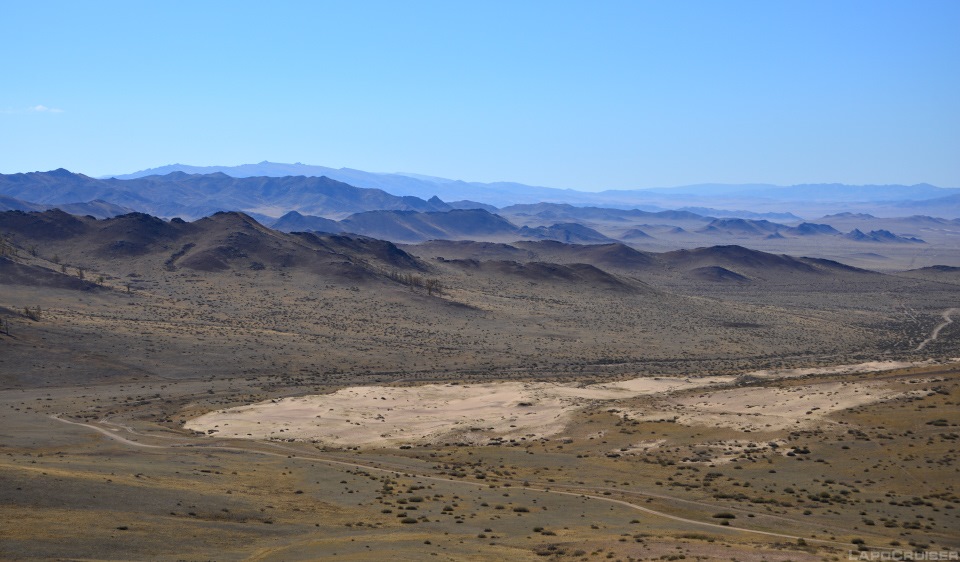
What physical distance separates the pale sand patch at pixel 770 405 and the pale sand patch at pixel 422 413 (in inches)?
177

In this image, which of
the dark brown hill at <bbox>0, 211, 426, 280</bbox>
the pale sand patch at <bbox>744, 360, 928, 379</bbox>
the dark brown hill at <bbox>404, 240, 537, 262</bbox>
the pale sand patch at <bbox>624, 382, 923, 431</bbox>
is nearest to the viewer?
the pale sand patch at <bbox>624, 382, 923, 431</bbox>

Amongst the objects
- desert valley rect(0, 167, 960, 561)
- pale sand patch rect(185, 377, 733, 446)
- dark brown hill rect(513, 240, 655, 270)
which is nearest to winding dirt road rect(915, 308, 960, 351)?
desert valley rect(0, 167, 960, 561)

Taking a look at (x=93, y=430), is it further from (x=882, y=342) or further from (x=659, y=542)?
(x=882, y=342)

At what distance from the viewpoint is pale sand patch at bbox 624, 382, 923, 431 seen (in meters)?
39.8

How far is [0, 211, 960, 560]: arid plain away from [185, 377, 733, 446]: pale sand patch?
25 cm

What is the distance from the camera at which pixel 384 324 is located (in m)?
78.4

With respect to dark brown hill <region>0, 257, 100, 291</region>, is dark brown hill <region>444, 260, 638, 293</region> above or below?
below

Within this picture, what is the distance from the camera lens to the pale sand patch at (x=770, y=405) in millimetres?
39750

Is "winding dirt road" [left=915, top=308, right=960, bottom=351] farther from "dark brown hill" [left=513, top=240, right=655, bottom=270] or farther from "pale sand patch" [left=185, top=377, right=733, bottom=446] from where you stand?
"dark brown hill" [left=513, top=240, right=655, bottom=270]

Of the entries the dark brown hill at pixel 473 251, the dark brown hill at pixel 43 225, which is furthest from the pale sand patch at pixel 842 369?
the dark brown hill at pixel 473 251

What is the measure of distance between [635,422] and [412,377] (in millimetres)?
19927

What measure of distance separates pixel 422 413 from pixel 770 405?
58.1 ft

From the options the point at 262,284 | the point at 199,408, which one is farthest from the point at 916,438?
the point at 262,284

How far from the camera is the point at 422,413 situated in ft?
148
